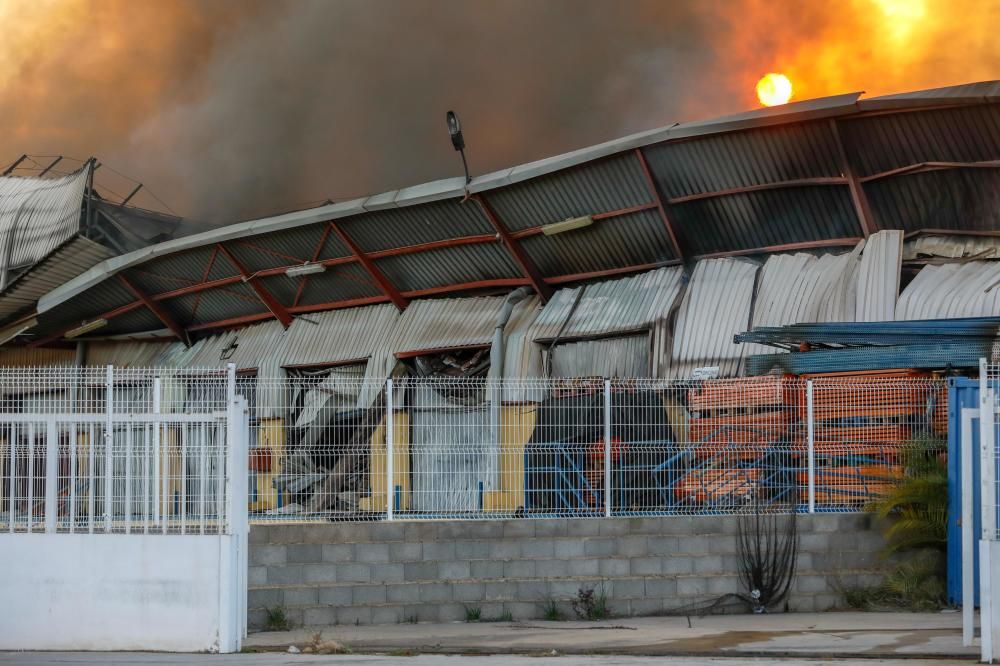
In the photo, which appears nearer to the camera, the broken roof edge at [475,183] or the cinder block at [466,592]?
the cinder block at [466,592]

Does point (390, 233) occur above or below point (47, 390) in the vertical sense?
above

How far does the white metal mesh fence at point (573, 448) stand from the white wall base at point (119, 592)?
122 inches

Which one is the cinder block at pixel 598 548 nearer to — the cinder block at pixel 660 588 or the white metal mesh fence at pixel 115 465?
the cinder block at pixel 660 588

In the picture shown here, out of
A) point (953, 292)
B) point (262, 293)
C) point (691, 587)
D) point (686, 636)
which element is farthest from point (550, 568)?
point (262, 293)

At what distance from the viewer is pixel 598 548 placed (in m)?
15.5

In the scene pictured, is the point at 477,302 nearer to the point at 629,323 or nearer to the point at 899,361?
the point at 629,323

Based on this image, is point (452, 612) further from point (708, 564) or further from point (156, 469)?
point (156, 469)

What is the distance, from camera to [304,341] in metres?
32.7

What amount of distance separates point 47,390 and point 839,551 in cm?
1013

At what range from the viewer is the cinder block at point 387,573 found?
14977 millimetres

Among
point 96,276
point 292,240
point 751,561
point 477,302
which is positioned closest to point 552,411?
point 751,561

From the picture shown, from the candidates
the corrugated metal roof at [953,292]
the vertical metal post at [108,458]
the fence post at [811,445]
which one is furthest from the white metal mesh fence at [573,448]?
the corrugated metal roof at [953,292]

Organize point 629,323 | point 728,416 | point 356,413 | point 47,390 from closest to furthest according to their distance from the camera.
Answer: point 47,390, point 356,413, point 728,416, point 629,323

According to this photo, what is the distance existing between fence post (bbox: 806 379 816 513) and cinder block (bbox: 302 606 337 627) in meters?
6.28
